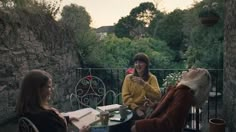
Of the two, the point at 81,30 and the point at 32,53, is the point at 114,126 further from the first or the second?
the point at 81,30

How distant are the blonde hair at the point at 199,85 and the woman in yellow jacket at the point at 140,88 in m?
1.01

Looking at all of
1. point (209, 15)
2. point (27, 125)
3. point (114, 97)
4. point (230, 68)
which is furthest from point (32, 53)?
point (209, 15)

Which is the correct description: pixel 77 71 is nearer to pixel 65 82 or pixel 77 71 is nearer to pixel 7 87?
pixel 65 82

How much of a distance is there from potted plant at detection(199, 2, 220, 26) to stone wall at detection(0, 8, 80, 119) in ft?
7.93

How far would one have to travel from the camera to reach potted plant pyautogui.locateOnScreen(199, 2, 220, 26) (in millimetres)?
5020

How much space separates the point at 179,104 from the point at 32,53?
250 cm

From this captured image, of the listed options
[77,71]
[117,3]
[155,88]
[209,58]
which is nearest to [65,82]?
[77,71]

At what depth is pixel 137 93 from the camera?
10.6ft

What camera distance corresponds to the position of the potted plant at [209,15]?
5.02 meters

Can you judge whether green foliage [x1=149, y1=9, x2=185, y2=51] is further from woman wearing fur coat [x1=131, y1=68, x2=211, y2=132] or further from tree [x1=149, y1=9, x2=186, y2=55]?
woman wearing fur coat [x1=131, y1=68, x2=211, y2=132]

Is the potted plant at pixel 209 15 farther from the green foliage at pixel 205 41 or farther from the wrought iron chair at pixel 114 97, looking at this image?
the wrought iron chair at pixel 114 97

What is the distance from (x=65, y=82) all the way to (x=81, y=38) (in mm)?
1399

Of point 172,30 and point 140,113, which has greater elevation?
point 172,30

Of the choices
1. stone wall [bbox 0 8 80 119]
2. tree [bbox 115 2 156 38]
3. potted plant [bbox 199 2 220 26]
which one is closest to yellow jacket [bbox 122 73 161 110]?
stone wall [bbox 0 8 80 119]
